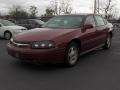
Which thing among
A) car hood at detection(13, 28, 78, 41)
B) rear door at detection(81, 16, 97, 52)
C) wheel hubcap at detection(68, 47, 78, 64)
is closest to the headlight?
car hood at detection(13, 28, 78, 41)

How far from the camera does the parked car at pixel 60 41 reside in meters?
5.47

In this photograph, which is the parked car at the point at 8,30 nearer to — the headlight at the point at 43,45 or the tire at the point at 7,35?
the tire at the point at 7,35

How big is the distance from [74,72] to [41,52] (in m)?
0.99

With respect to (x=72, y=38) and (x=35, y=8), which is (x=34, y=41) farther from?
(x=35, y=8)

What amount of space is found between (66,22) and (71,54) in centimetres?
130

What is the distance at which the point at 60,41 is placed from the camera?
5.67 meters

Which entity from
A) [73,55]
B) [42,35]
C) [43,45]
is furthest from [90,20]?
[43,45]

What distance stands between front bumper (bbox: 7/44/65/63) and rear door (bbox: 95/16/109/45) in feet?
7.53

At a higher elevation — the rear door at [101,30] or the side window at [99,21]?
the side window at [99,21]

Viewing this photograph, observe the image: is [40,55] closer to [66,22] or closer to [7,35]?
[66,22]

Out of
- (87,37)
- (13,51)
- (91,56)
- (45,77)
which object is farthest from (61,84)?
(91,56)

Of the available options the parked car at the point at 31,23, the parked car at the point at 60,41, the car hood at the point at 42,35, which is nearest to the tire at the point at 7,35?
the parked car at the point at 31,23

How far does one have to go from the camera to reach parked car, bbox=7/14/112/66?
547cm

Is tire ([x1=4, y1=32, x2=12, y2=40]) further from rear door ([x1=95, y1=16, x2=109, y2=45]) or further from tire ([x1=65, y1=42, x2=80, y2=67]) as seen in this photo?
tire ([x1=65, y1=42, x2=80, y2=67])
